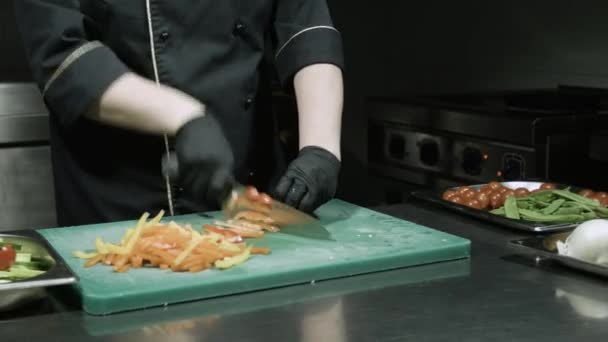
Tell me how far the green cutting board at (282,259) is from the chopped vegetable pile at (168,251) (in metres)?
0.01

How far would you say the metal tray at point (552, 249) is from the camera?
1.19 m

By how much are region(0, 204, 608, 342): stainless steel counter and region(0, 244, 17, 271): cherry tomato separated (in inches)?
2.6

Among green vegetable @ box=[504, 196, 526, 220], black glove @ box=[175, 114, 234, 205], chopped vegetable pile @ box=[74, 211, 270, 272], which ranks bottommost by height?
green vegetable @ box=[504, 196, 526, 220]

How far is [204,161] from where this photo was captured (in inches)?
51.6

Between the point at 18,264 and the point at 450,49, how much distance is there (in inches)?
85.9

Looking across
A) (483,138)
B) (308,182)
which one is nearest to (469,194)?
(308,182)

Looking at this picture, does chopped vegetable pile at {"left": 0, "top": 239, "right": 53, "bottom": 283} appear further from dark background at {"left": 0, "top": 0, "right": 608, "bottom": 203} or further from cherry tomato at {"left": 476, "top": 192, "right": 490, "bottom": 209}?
dark background at {"left": 0, "top": 0, "right": 608, "bottom": 203}

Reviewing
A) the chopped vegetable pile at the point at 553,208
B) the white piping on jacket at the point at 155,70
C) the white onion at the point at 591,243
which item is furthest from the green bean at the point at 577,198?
the white piping on jacket at the point at 155,70

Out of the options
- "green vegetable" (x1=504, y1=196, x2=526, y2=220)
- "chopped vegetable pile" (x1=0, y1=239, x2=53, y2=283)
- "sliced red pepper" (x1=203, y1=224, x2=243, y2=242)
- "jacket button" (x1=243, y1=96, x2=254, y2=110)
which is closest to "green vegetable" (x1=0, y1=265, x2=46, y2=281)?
"chopped vegetable pile" (x1=0, y1=239, x2=53, y2=283)

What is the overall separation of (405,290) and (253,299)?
0.19 metres

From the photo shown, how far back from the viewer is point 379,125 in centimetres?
270

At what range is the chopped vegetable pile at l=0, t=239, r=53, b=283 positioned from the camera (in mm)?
1106

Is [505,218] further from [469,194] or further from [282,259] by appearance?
[282,259]

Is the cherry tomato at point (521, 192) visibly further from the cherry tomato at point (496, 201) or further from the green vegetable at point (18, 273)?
the green vegetable at point (18, 273)
